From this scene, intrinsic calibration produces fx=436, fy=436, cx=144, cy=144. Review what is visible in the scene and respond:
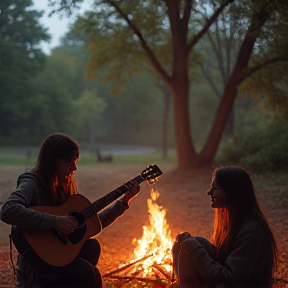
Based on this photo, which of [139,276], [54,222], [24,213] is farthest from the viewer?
[139,276]

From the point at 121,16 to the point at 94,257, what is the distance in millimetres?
9657

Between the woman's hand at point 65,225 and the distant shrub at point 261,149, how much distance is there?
1069 cm

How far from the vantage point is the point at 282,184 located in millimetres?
11109

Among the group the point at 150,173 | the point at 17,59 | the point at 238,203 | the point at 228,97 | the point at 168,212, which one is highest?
the point at 17,59

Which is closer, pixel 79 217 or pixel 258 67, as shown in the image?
pixel 79 217

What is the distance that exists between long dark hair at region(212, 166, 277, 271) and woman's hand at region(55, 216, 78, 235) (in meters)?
1.10

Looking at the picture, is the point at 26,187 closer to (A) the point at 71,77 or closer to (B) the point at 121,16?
(B) the point at 121,16

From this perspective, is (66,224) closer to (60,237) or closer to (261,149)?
(60,237)

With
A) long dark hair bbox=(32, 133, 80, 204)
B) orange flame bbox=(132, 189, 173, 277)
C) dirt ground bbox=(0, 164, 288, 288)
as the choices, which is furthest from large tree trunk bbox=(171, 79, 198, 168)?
long dark hair bbox=(32, 133, 80, 204)

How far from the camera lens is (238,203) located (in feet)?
9.71

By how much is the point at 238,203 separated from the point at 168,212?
247 inches

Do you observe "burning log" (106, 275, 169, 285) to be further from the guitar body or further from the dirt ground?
the guitar body

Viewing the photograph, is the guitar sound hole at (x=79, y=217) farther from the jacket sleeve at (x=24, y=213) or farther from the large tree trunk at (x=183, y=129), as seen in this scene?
the large tree trunk at (x=183, y=129)

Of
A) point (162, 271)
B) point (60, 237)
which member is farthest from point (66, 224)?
point (162, 271)
